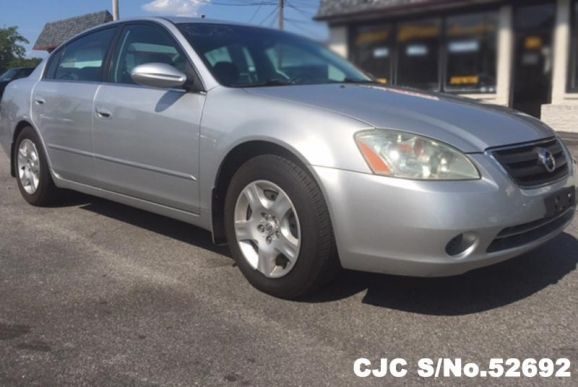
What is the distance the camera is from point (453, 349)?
106 inches

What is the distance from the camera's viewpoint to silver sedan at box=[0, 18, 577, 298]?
280 centimetres

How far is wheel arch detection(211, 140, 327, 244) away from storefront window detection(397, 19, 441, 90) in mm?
11931

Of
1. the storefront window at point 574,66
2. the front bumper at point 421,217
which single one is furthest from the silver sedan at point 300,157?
the storefront window at point 574,66

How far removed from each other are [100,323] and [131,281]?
1.94 ft

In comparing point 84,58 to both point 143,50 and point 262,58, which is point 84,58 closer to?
point 143,50

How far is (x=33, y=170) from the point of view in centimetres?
525

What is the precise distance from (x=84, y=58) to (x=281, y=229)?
263cm

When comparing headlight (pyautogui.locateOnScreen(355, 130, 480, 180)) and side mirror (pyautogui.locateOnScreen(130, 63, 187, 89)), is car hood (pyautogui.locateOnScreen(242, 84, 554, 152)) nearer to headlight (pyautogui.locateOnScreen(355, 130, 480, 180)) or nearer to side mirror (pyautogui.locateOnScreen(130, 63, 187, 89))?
headlight (pyautogui.locateOnScreen(355, 130, 480, 180))

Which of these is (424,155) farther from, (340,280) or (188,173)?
(188,173)

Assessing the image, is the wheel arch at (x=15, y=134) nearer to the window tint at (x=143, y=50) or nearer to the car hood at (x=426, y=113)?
the window tint at (x=143, y=50)

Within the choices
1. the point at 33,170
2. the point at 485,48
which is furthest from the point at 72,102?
the point at 485,48

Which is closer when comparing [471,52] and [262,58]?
[262,58]

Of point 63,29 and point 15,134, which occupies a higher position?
point 63,29

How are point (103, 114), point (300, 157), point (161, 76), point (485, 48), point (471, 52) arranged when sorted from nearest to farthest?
point (300, 157), point (161, 76), point (103, 114), point (485, 48), point (471, 52)
